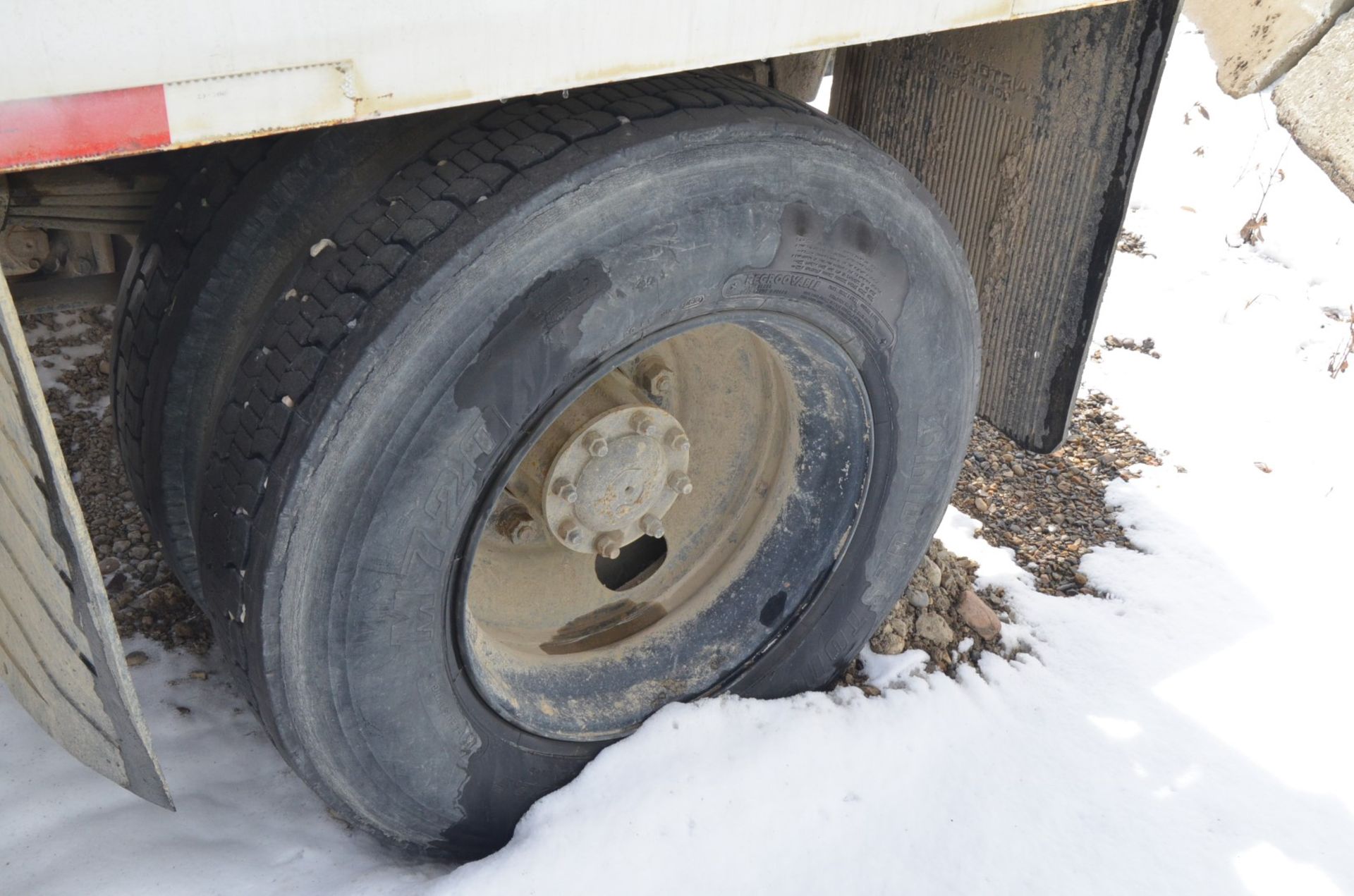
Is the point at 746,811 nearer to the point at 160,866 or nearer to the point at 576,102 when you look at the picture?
the point at 160,866

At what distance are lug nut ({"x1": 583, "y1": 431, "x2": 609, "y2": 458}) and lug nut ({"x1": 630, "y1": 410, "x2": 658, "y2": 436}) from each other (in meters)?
0.07

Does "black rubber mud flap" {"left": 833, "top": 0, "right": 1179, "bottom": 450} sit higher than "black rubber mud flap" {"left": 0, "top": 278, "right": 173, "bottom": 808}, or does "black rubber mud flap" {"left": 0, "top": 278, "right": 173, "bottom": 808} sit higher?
"black rubber mud flap" {"left": 833, "top": 0, "right": 1179, "bottom": 450}

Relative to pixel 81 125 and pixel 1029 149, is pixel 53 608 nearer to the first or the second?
pixel 81 125

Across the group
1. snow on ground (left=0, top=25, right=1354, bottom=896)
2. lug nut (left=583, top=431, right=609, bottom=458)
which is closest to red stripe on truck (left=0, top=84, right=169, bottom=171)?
lug nut (left=583, top=431, right=609, bottom=458)

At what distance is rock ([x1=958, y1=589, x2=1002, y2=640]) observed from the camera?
2848 mm

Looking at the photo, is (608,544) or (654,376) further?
(654,376)

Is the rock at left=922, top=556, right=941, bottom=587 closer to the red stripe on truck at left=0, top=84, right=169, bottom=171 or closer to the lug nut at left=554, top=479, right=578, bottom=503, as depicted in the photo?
the lug nut at left=554, top=479, right=578, bottom=503

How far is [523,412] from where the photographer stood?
1746mm

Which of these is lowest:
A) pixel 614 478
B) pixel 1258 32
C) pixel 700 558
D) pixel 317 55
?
pixel 700 558

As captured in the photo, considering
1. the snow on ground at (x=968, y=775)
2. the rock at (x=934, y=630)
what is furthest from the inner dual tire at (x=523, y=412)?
the rock at (x=934, y=630)

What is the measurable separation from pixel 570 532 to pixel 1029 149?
1.19 m

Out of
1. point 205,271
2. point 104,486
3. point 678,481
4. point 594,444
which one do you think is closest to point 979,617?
point 678,481

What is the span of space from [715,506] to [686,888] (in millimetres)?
758

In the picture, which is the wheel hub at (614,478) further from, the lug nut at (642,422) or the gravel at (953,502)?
the gravel at (953,502)
